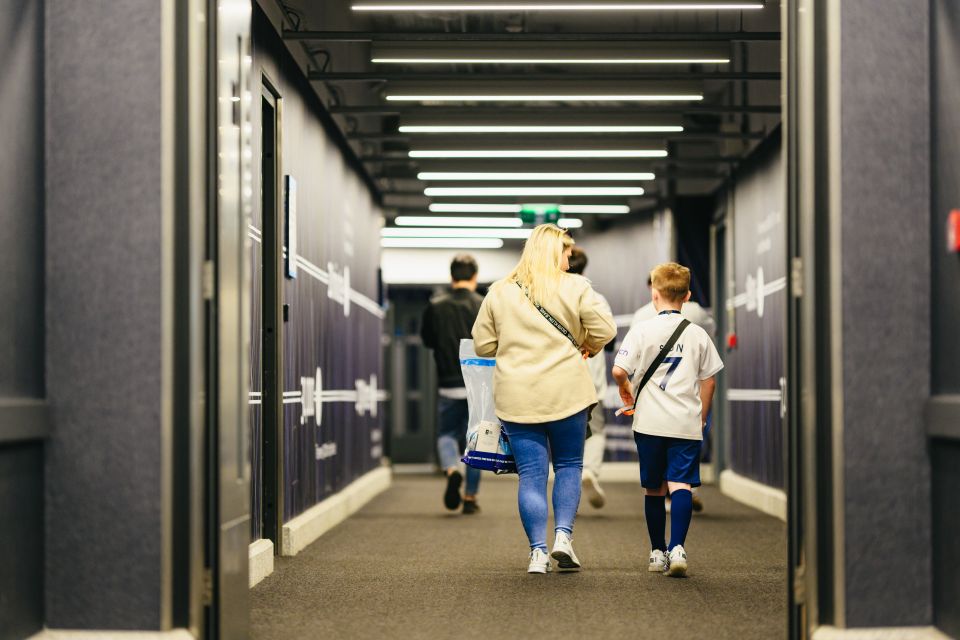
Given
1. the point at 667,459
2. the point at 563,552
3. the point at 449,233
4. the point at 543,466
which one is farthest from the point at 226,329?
the point at 449,233

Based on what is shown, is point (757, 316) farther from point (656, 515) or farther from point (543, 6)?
point (656, 515)

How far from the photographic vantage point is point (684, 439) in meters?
5.47

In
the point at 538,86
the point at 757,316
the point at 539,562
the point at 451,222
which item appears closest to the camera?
the point at 539,562

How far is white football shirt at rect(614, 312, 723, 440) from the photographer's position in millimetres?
5454

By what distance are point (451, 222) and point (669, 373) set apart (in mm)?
8654

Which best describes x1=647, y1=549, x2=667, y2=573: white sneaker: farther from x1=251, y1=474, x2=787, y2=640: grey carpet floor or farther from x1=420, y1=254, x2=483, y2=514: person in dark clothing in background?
x1=420, y1=254, x2=483, y2=514: person in dark clothing in background

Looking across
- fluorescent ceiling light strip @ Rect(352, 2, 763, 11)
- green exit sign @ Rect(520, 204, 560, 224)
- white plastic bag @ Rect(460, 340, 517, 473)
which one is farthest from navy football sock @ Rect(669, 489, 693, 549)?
green exit sign @ Rect(520, 204, 560, 224)

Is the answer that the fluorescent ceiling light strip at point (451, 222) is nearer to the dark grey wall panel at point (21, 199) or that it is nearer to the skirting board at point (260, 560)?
the skirting board at point (260, 560)

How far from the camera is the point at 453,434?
901 centimetres

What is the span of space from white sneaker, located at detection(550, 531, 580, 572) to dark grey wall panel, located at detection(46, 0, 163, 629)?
2285 mm

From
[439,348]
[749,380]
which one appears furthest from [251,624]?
[749,380]

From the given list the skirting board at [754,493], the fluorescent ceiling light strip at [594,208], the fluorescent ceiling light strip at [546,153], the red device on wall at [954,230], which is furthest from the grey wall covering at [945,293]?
the fluorescent ceiling light strip at [594,208]

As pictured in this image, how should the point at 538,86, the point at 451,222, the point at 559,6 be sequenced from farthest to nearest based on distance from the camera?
the point at 451,222 < the point at 538,86 < the point at 559,6

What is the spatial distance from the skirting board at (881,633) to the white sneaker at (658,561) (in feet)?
6.93
